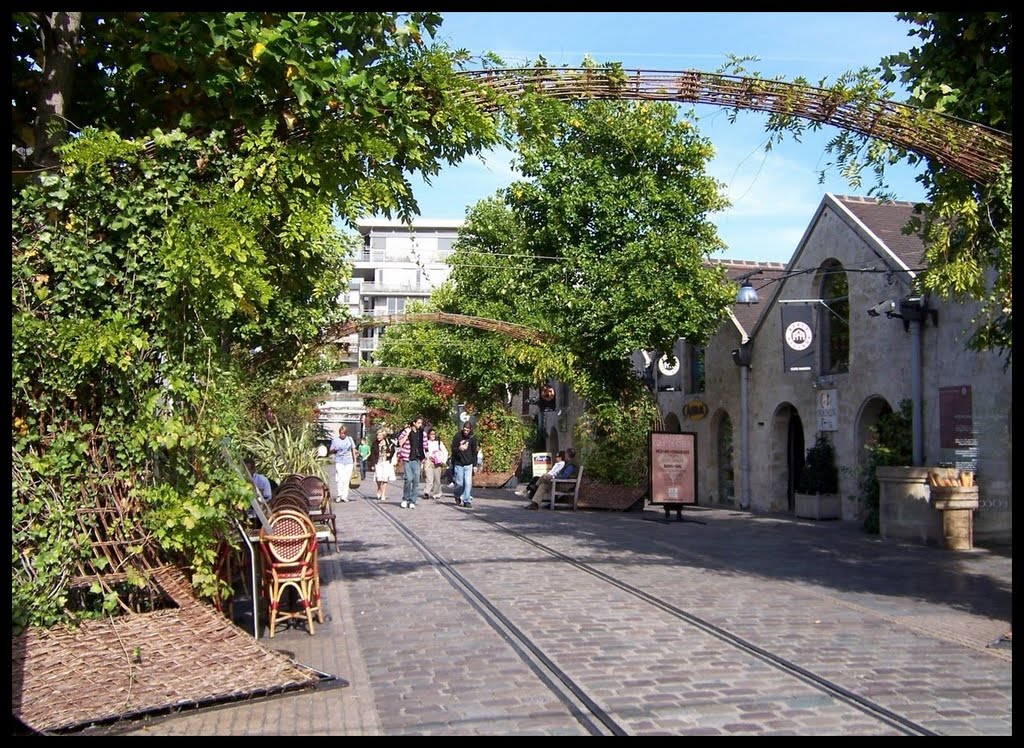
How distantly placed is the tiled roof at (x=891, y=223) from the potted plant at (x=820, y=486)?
4.13m

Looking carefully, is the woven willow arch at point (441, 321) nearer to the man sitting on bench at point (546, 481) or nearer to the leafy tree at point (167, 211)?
the man sitting on bench at point (546, 481)

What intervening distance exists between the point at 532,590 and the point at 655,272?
14121 millimetres

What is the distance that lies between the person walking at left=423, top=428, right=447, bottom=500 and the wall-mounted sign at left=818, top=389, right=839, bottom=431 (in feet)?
29.1

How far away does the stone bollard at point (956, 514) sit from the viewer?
15.3 meters

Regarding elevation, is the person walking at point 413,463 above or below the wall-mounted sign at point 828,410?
below

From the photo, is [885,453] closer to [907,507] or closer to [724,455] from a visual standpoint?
[907,507]

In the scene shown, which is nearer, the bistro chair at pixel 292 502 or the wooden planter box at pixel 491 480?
the bistro chair at pixel 292 502

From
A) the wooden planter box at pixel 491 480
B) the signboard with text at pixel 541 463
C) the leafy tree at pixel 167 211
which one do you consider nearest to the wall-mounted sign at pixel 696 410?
the signboard with text at pixel 541 463

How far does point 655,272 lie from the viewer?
2388 cm

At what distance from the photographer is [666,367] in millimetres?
27047

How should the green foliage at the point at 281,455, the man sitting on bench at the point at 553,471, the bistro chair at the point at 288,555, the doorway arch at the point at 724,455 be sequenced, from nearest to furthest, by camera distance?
the bistro chair at the point at 288,555 → the green foliage at the point at 281,455 → the man sitting on bench at the point at 553,471 → the doorway arch at the point at 724,455

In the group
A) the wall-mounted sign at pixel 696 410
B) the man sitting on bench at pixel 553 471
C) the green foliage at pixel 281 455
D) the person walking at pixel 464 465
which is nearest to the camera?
the green foliage at pixel 281 455

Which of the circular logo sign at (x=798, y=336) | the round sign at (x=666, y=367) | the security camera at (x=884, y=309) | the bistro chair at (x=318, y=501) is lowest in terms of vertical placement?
the bistro chair at (x=318, y=501)
